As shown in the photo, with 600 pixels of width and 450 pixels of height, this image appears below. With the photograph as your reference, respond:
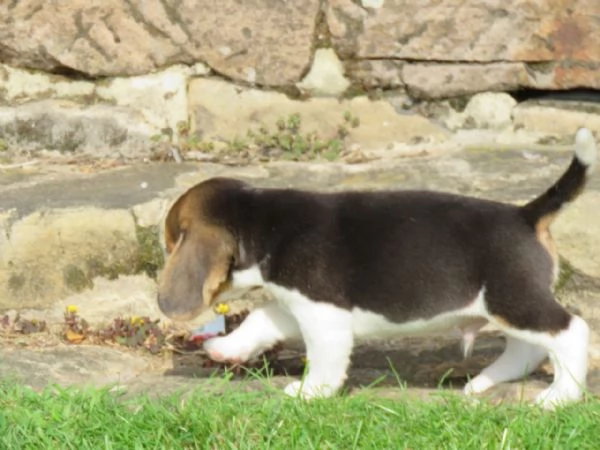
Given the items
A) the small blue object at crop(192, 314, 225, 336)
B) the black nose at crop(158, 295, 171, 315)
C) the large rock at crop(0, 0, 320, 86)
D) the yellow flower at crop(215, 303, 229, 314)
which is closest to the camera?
the black nose at crop(158, 295, 171, 315)

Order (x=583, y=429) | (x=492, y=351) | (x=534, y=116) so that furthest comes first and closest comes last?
(x=534, y=116)
(x=492, y=351)
(x=583, y=429)

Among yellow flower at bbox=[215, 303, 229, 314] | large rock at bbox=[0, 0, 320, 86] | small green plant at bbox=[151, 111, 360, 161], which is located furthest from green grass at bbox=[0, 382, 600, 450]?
large rock at bbox=[0, 0, 320, 86]

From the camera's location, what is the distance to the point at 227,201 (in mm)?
5012

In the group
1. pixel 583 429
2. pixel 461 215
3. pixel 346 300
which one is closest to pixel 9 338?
pixel 346 300

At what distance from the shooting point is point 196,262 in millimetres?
4914

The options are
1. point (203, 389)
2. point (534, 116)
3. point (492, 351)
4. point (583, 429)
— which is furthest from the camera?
A: point (534, 116)

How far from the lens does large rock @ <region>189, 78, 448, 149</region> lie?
704 centimetres

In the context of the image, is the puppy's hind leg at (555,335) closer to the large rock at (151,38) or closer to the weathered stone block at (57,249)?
the weathered stone block at (57,249)

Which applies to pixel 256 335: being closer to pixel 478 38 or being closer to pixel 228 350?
pixel 228 350

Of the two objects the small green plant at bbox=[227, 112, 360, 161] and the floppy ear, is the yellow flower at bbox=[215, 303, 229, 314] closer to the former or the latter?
the floppy ear

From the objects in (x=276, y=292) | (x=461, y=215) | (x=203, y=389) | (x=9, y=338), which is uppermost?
(x=461, y=215)

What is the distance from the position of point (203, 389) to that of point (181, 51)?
108 inches

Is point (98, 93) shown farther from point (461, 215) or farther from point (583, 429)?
point (583, 429)

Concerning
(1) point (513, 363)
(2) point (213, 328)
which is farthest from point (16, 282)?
(1) point (513, 363)
